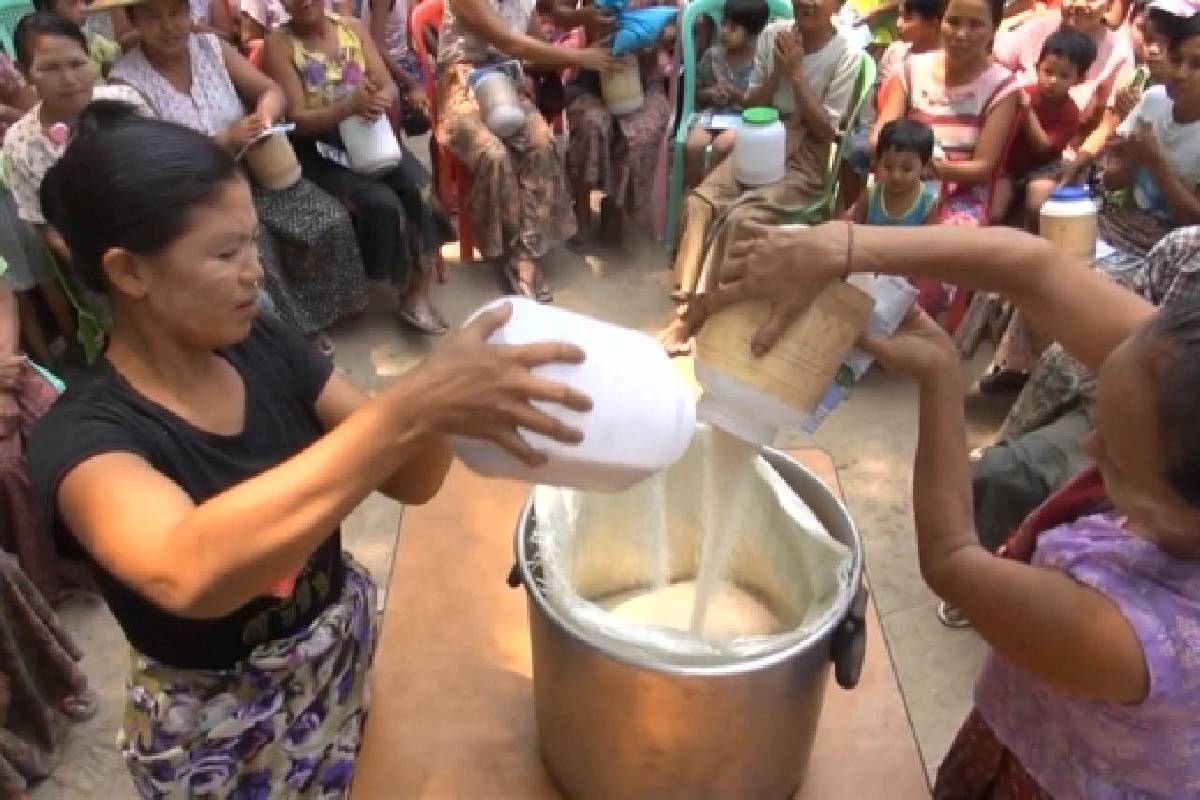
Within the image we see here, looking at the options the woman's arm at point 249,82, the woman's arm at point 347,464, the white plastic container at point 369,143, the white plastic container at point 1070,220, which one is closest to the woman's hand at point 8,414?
the woman's arm at point 249,82

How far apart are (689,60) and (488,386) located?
2764 mm

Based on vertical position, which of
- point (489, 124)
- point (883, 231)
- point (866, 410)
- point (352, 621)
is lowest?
point (866, 410)

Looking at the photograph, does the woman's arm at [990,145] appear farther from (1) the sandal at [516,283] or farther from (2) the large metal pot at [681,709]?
(2) the large metal pot at [681,709]

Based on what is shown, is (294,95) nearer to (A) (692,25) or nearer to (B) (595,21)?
(B) (595,21)

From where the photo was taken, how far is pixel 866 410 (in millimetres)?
2885

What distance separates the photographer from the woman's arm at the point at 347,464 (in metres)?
0.80

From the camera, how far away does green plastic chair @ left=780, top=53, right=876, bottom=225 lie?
304cm


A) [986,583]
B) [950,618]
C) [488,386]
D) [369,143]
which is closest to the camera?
[488,386]

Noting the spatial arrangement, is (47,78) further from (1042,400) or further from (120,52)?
(1042,400)

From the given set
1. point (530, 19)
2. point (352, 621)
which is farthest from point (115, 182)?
point (530, 19)

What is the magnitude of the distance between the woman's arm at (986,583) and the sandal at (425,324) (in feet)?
7.47

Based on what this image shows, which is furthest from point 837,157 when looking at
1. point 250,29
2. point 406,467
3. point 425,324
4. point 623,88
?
point 406,467

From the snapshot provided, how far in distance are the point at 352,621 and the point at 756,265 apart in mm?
624

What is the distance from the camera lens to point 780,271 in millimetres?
1013
